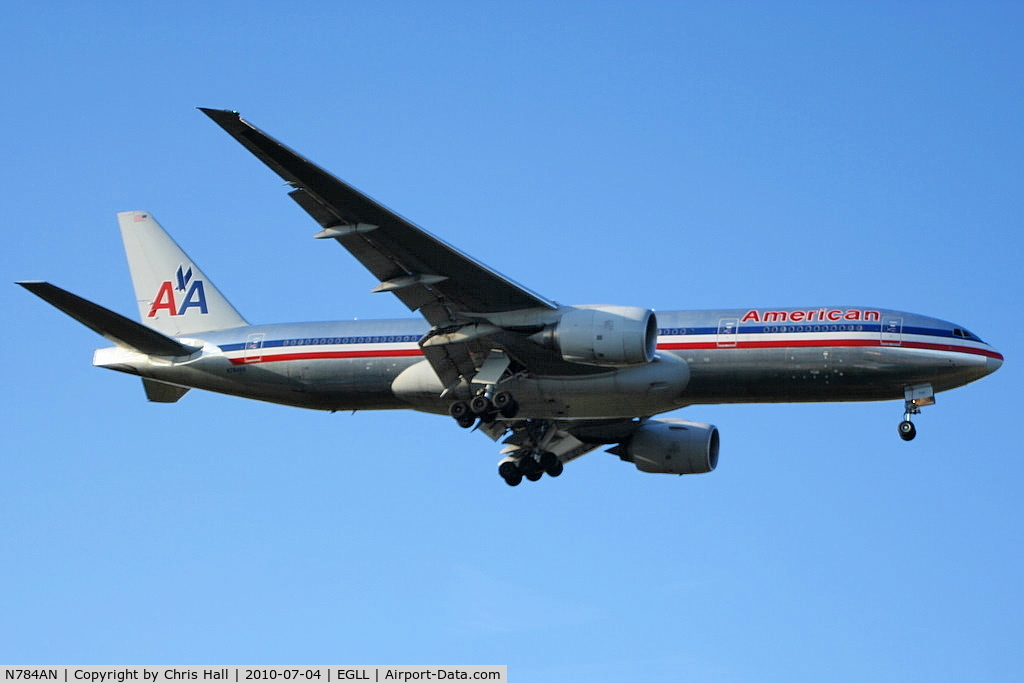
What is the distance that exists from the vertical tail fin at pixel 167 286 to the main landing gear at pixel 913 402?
19.2m

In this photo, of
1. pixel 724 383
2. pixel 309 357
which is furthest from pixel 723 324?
pixel 309 357

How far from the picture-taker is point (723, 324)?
4325cm

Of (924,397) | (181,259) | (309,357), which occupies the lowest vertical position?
(924,397)

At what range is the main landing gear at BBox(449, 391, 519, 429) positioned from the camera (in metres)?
43.3

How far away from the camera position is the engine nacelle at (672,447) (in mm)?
49312

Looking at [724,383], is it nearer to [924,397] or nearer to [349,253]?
[924,397]

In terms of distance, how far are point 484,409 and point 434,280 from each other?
385 centimetres

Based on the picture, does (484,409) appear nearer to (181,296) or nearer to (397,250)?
(397,250)

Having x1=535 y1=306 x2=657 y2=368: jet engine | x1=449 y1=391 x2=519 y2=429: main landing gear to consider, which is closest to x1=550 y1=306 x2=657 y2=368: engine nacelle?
x1=535 y1=306 x2=657 y2=368: jet engine

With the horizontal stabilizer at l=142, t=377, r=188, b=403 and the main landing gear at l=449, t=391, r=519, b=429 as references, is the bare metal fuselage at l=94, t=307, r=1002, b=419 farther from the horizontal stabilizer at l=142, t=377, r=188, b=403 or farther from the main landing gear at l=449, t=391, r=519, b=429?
the horizontal stabilizer at l=142, t=377, r=188, b=403

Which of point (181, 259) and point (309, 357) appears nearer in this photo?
point (309, 357)

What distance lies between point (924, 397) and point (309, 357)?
54.9ft

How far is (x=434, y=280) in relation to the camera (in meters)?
41.8

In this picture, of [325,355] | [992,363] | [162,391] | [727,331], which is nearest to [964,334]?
[992,363]
